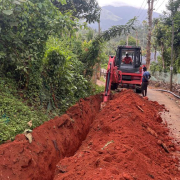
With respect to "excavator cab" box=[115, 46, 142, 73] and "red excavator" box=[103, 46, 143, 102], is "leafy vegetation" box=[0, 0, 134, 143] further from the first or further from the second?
"excavator cab" box=[115, 46, 142, 73]

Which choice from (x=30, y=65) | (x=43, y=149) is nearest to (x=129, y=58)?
(x=30, y=65)

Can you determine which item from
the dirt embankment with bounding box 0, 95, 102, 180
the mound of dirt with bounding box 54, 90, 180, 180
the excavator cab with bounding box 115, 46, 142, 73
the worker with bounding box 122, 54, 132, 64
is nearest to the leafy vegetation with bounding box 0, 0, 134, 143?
the dirt embankment with bounding box 0, 95, 102, 180

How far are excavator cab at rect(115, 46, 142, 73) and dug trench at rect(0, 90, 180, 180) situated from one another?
17.4ft

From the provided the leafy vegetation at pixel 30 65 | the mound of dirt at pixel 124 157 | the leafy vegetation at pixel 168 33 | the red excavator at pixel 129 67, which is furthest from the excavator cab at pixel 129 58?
the leafy vegetation at pixel 168 33

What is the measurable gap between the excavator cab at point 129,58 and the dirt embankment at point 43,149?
217 inches

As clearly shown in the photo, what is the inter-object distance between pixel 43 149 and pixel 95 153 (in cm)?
146

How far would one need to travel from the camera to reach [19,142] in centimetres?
430

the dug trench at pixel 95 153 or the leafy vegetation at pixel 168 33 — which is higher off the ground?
the leafy vegetation at pixel 168 33

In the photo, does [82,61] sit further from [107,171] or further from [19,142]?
[107,171]

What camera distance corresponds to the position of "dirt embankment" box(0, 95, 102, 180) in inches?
155

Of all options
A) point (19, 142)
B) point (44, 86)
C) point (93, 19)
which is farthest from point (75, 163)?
point (93, 19)

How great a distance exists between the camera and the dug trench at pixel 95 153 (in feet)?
11.5

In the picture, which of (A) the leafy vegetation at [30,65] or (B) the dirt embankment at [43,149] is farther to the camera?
→ (A) the leafy vegetation at [30,65]

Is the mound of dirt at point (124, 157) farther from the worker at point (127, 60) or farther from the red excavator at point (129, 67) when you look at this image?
the worker at point (127, 60)
